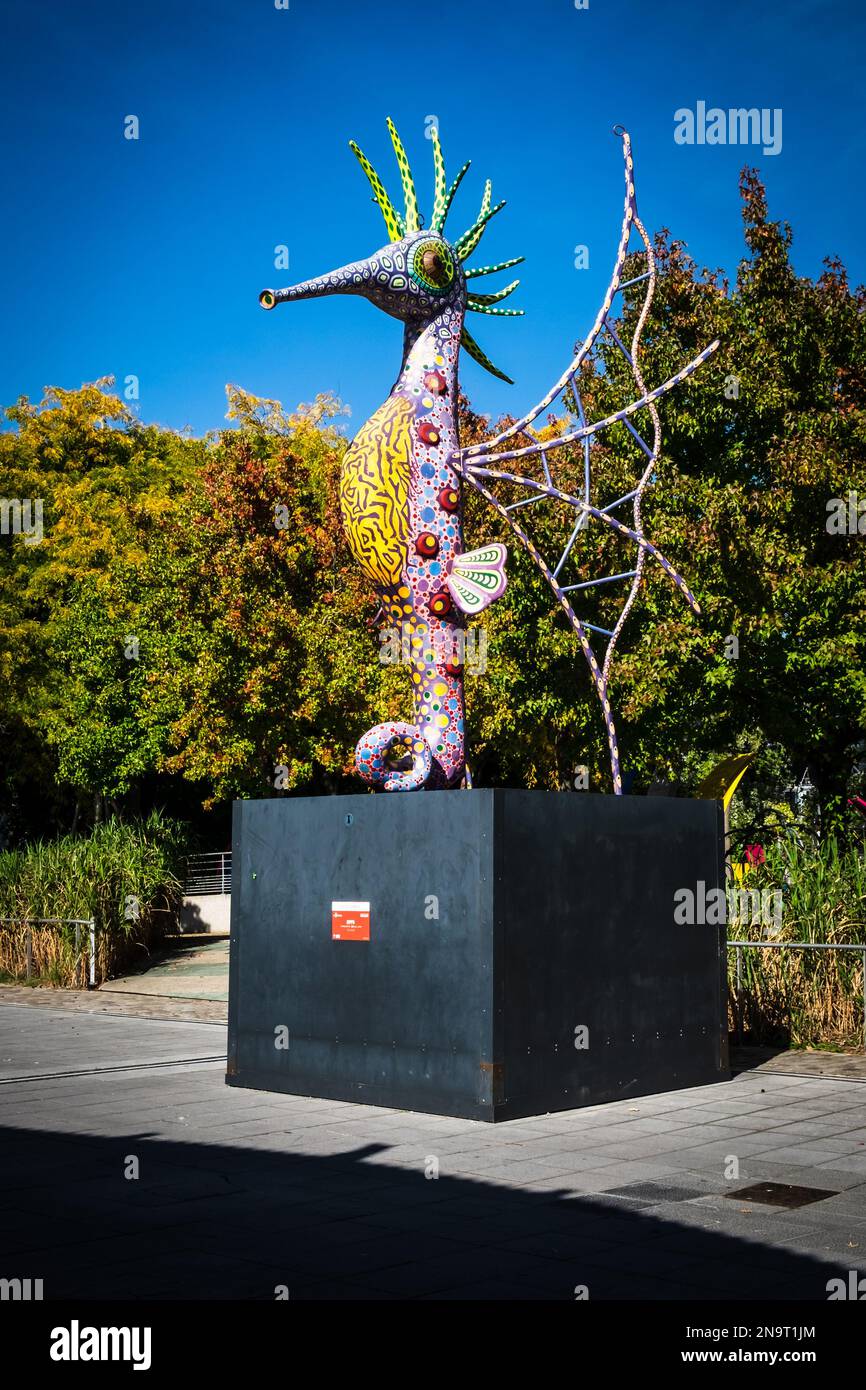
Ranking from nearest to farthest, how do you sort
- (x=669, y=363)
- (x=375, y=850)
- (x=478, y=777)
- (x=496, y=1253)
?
(x=496, y=1253), (x=375, y=850), (x=669, y=363), (x=478, y=777)

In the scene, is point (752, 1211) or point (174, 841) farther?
point (174, 841)

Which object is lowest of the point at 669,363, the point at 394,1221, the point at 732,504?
the point at 394,1221

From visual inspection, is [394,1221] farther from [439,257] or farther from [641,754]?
[641,754]

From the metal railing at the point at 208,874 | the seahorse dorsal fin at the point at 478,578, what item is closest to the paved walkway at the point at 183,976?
the metal railing at the point at 208,874

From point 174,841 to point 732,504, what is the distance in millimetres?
11448

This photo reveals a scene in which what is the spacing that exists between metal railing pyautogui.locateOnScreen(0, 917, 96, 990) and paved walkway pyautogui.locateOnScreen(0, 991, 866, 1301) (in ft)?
28.7

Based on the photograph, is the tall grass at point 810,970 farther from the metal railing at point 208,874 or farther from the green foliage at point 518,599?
the metal railing at point 208,874

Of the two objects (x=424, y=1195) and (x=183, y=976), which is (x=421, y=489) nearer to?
(x=424, y=1195)

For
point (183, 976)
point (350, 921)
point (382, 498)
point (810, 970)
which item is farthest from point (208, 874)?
point (382, 498)

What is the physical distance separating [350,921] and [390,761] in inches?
49.5

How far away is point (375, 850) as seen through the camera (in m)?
10.5

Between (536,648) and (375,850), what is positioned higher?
(536,648)
